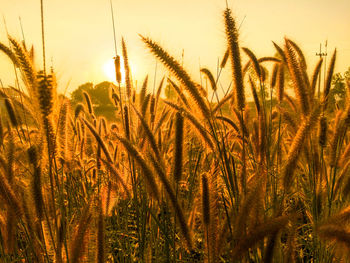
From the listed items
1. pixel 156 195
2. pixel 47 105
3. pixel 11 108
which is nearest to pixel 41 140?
pixel 47 105

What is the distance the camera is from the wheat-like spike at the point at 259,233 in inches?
44.3

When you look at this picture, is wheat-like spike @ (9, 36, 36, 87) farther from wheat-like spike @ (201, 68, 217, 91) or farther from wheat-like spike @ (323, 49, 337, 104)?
wheat-like spike @ (323, 49, 337, 104)

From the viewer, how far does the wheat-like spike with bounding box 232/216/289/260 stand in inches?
44.3

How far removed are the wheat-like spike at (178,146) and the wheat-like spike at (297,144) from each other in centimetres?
51

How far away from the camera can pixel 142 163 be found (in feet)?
4.43

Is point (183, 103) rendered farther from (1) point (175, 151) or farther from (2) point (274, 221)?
(2) point (274, 221)

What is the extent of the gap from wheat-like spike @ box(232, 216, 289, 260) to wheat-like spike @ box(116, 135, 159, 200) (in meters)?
0.46

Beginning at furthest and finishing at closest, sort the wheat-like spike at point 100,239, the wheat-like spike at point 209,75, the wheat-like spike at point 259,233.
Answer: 1. the wheat-like spike at point 209,75
2. the wheat-like spike at point 100,239
3. the wheat-like spike at point 259,233

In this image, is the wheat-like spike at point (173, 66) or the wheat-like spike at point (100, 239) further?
the wheat-like spike at point (173, 66)

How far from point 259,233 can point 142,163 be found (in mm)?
579

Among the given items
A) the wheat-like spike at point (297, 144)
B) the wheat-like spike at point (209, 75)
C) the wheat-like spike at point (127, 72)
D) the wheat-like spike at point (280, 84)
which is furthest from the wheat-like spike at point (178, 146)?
the wheat-like spike at point (209, 75)

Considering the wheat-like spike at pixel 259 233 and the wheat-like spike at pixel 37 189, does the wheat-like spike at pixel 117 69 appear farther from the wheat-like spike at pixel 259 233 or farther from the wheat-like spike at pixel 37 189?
the wheat-like spike at pixel 259 233

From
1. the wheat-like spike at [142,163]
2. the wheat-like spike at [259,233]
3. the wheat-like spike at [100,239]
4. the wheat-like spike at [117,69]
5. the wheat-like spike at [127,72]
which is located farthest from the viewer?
the wheat-like spike at [127,72]

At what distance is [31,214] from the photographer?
4.76ft
